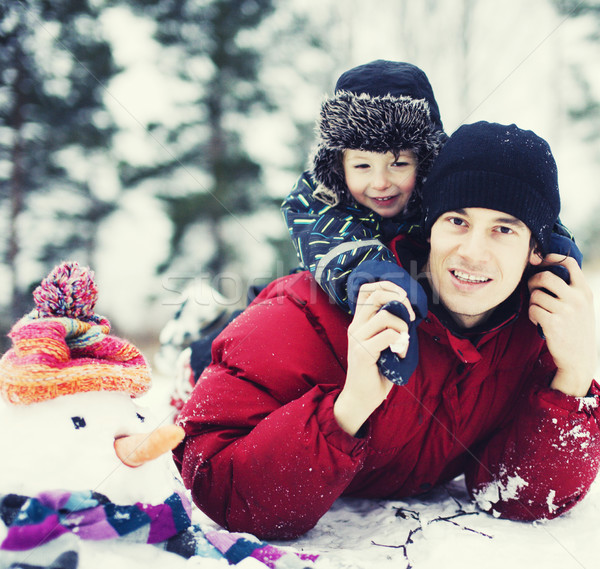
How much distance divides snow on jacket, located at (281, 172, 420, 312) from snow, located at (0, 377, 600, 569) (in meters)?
0.69

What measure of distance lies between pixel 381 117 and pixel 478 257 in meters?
0.74

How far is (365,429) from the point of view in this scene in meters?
1.46

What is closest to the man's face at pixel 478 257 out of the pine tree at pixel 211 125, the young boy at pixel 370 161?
the young boy at pixel 370 161

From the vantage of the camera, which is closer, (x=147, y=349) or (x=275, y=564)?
(x=275, y=564)

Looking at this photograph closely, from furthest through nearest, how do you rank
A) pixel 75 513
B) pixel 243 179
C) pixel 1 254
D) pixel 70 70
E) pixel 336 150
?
pixel 243 179 → pixel 70 70 → pixel 1 254 → pixel 336 150 → pixel 75 513

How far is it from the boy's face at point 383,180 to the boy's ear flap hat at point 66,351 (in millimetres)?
1186

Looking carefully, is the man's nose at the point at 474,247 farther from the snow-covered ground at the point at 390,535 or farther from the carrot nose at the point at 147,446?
the carrot nose at the point at 147,446

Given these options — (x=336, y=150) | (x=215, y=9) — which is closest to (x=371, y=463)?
(x=336, y=150)

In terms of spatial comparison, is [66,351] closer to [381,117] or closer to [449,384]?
[449,384]

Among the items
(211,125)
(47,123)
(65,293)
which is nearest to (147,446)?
(65,293)

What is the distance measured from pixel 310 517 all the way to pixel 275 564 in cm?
34

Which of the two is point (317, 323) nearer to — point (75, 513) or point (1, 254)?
point (75, 513)

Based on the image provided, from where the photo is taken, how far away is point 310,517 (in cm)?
148

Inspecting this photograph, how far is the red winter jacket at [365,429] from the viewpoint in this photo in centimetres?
143
